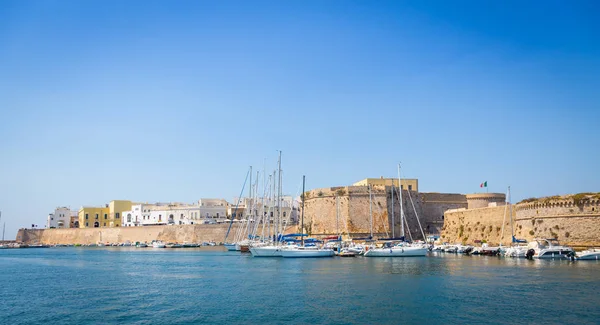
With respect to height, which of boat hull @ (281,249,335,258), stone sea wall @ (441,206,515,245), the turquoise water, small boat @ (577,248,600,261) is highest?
stone sea wall @ (441,206,515,245)

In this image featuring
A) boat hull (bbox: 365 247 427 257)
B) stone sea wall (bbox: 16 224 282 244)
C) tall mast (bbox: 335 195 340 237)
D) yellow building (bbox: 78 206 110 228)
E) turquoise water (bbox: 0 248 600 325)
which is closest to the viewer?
turquoise water (bbox: 0 248 600 325)

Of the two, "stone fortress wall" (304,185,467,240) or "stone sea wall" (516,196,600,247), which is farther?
"stone fortress wall" (304,185,467,240)

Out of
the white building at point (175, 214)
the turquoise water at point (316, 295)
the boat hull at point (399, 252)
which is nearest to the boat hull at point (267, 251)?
the boat hull at point (399, 252)

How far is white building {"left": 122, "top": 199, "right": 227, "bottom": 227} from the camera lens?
6781cm

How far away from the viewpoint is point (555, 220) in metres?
31.5

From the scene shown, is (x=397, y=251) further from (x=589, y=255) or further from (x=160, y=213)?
(x=160, y=213)

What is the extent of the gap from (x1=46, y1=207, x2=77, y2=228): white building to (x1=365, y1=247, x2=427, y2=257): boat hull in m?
59.2

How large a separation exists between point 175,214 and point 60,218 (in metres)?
22.1

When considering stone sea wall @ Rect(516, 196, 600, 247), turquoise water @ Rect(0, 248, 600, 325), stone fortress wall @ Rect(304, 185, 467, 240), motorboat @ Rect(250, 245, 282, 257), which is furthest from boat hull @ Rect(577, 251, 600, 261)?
stone fortress wall @ Rect(304, 185, 467, 240)

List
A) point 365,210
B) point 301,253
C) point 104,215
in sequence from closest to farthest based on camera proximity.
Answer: point 301,253, point 365,210, point 104,215

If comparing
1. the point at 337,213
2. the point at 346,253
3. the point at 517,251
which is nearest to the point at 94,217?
the point at 337,213

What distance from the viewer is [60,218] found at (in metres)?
79.6

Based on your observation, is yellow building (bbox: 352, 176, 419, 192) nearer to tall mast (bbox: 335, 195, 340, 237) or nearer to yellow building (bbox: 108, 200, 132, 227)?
tall mast (bbox: 335, 195, 340, 237)

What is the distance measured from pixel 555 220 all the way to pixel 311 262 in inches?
557
